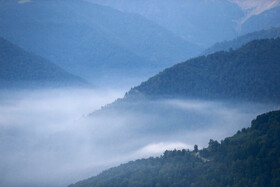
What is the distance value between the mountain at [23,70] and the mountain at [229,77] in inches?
3364

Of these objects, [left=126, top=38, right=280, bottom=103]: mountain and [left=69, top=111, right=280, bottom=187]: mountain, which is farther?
[left=126, top=38, right=280, bottom=103]: mountain

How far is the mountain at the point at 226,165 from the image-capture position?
130 ft

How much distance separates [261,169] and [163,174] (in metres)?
12.3

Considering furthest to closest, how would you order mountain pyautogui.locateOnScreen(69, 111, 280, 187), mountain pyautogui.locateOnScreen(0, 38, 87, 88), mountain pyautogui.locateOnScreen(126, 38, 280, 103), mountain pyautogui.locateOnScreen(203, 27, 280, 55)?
1. mountain pyautogui.locateOnScreen(0, 38, 87, 88)
2. mountain pyautogui.locateOnScreen(203, 27, 280, 55)
3. mountain pyautogui.locateOnScreen(126, 38, 280, 103)
4. mountain pyautogui.locateOnScreen(69, 111, 280, 187)

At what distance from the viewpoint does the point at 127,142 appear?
102 meters

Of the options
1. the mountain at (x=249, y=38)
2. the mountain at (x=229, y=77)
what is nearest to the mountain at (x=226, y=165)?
the mountain at (x=229, y=77)

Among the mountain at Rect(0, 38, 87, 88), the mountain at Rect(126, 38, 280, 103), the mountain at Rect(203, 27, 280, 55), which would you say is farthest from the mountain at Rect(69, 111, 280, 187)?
the mountain at Rect(0, 38, 87, 88)

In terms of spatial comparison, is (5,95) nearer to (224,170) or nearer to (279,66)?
(279,66)

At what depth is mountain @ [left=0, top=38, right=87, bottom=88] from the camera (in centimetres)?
16875

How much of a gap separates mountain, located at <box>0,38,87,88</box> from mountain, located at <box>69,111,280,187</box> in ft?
417

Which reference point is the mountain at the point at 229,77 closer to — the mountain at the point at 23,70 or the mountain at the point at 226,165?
the mountain at the point at 226,165

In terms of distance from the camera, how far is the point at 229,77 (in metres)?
93.8

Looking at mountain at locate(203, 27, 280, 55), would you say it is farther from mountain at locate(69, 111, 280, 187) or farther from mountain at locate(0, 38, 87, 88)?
mountain at locate(69, 111, 280, 187)

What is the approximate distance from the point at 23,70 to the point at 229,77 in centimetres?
10800
